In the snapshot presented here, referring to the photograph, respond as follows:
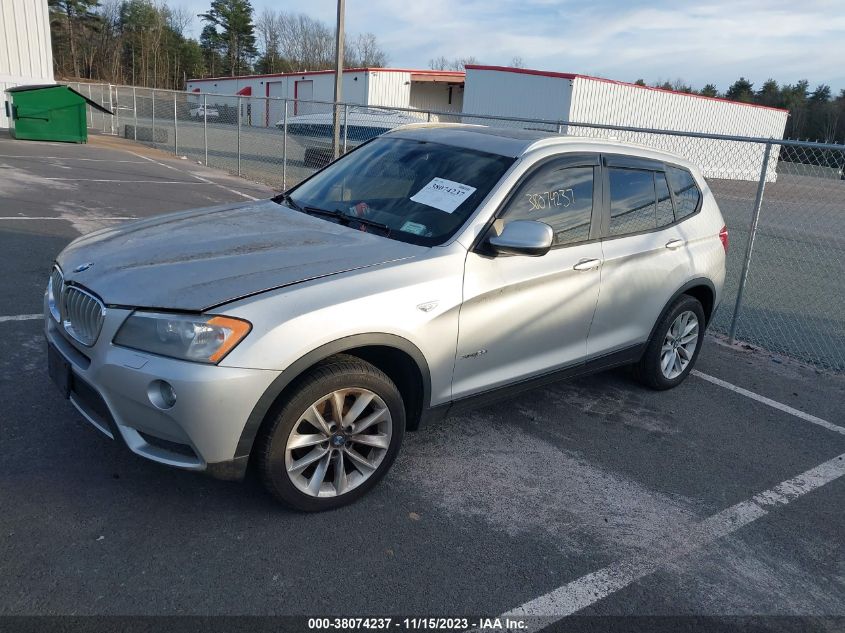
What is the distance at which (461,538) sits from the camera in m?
3.11

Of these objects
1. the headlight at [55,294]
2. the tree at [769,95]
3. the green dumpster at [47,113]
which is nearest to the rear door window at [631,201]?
the headlight at [55,294]

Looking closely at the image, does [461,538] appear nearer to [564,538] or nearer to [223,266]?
[564,538]

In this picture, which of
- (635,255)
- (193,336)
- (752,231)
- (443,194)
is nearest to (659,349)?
(635,255)

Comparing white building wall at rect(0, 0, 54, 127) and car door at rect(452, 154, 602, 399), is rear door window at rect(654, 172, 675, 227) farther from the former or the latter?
white building wall at rect(0, 0, 54, 127)

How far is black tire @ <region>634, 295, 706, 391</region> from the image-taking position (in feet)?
15.8

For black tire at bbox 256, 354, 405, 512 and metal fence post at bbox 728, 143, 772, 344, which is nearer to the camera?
black tire at bbox 256, 354, 405, 512

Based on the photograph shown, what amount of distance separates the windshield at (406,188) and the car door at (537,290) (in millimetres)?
230

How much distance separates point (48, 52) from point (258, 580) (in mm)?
25357

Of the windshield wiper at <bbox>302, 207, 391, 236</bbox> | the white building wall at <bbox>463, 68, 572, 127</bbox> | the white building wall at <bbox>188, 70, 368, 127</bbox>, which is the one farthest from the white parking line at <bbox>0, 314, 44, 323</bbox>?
the white building wall at <bbox>188, 70, 368, 127</bbox>

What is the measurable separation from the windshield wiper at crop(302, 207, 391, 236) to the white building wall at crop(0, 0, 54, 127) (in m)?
22.4

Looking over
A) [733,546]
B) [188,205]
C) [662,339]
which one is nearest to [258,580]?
[733,546]

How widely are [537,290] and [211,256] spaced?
1.77m

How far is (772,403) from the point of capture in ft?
16.9

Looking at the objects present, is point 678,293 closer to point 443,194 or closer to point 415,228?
point 443,194
